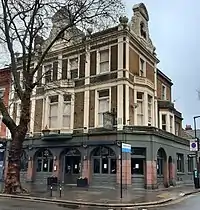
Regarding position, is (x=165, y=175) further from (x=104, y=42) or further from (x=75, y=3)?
(x=75, y=3)

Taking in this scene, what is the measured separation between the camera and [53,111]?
29.5m

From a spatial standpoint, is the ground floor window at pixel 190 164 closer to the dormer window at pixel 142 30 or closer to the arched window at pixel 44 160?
the dormer window at pixel 142 30

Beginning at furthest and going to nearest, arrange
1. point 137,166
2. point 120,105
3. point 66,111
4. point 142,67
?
1. point 142,67
2. point 66,111
3. point 120,105
4. point 137,166

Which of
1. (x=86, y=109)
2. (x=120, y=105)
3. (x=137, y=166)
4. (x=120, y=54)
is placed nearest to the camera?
(x=137, y=166)

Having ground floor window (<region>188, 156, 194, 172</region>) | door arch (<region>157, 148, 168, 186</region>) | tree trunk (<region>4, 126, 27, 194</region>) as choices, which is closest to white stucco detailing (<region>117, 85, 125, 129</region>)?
door arch (<region>157, 148, 168, 186</region>)

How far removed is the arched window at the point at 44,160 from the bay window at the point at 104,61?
9.10m

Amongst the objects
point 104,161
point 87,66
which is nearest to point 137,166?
point 104,161

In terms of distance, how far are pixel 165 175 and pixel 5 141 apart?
1658 cm

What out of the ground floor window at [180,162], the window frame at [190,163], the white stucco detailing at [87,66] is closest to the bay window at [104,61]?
the white stucco detailing at [87,66]

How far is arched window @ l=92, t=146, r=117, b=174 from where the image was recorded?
25439 mm

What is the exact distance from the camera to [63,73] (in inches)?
1184

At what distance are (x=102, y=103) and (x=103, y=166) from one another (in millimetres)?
5307

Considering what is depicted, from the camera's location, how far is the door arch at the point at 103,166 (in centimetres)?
2516

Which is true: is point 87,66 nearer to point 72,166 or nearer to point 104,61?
point 104,61
